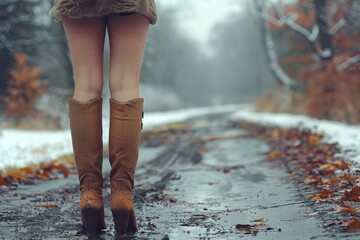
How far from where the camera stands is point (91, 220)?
2.31 m

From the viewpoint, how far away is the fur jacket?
2398 millimetres

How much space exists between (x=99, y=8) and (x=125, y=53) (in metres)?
0.24

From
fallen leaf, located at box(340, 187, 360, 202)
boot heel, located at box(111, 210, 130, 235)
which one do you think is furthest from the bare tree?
boot heel, located at box(111, 210, 130, 235)

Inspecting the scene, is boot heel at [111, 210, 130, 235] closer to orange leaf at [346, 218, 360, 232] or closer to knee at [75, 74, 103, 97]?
knee at [75, 74, 103, 97]

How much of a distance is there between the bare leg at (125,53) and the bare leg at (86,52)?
0.07 meters

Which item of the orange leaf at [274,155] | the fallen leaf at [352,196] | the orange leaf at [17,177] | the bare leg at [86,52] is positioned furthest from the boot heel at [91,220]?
the orange leaf at [274,155]

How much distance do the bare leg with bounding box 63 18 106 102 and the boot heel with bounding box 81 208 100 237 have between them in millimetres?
526

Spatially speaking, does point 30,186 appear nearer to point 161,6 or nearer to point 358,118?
point 358,118

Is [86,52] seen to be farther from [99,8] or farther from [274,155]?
[274,155]

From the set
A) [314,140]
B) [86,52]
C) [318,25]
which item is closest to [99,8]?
[86,52]

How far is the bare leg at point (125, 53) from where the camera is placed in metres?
2.49

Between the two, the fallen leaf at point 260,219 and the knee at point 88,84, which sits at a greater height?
the knee at point 88,84

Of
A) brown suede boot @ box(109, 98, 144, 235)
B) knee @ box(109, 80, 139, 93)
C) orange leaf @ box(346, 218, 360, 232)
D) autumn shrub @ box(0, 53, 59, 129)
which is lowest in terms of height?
orange leaf @ box(346, 218, 360, 232)

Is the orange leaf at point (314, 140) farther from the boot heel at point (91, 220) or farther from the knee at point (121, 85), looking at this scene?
the boot heel at point (91, 220)
